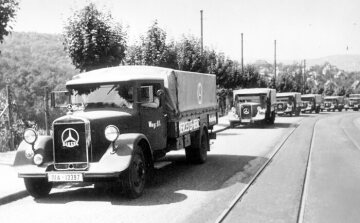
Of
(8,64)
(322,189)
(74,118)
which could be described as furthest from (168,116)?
(8,64)

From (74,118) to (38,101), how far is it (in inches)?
1631

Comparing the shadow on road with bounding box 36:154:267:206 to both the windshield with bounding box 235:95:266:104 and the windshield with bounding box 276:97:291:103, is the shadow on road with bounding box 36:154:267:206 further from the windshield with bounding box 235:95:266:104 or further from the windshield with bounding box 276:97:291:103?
the windshield with bounding box 276:97:291:103

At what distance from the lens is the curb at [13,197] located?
7.84m

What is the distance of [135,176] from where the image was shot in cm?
792

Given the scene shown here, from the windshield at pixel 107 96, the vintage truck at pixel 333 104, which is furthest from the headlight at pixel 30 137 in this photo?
the vintage truck at pixel 333 104

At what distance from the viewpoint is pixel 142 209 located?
23.2ft

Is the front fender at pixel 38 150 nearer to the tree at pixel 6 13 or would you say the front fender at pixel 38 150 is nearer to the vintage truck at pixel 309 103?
the tree at pixel 6 13

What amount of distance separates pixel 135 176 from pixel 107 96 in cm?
185

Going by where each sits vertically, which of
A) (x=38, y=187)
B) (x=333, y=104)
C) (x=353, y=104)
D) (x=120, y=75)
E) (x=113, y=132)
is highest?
(x=120, y=75)

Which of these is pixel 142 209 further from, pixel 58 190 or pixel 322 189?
pixel 322 189

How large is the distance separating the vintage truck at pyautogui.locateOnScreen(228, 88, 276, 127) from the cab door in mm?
16789

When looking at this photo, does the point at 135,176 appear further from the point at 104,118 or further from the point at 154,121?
the point at 154,121

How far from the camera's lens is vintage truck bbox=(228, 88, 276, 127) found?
85.8 feet

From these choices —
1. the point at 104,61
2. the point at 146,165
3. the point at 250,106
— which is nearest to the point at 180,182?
the point at 146,165
